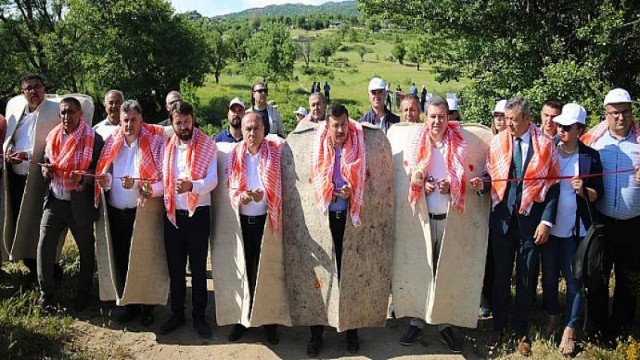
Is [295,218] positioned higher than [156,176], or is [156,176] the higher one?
[156,176]

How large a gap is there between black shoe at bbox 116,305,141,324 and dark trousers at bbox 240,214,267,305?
126 cm

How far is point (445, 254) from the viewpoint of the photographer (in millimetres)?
4570

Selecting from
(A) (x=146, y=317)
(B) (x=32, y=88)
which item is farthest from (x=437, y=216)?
(B) (x=32, y=88)

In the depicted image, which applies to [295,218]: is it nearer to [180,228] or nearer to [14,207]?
[180,228]

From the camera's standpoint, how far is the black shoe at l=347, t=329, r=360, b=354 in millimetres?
4691

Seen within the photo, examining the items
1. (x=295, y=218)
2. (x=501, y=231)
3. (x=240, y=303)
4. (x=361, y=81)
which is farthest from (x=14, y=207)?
(x=361, y=81)

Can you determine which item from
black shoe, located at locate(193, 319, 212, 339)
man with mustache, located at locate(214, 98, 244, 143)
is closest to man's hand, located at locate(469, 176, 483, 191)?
man with mustache, located at locate(214, 98, 244, 143)

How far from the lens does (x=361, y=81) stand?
45.6 meters

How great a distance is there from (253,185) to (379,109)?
67.3 inches

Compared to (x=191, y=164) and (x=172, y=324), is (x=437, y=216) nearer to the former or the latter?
(x=191, y=164)

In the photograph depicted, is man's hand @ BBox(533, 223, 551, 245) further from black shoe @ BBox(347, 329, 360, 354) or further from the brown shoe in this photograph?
black shoe @ BBox(347, 329, 360, 354)

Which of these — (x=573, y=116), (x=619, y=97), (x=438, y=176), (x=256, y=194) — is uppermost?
(x=619, y=97)

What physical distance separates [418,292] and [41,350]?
317cm

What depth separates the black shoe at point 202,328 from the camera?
4.92m
